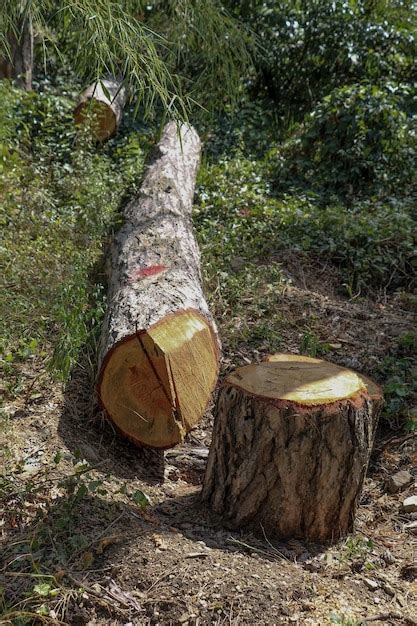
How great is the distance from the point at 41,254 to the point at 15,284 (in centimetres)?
53

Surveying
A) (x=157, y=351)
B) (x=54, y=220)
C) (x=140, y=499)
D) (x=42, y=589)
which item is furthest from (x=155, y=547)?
(x=54, y=220)

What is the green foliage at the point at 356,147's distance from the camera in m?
7.19

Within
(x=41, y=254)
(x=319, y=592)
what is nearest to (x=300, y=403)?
(x=319, y=592)

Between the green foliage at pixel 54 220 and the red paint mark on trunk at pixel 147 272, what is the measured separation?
0.25 metres

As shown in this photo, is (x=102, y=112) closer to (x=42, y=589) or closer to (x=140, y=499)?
(x=140, y=499)

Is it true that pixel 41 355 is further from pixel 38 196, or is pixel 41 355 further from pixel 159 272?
pixel 38 196

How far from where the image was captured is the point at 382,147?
23.7 feet

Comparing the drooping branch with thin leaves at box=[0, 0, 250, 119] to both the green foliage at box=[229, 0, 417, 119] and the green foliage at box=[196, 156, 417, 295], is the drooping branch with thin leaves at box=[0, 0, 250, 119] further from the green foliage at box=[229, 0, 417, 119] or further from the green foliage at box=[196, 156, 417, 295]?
the green foliage at box=[196, 156, 417, 295]

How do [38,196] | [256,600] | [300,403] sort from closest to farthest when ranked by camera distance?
[256,600]
[300,403]
[38,196]

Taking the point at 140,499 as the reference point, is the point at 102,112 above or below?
above

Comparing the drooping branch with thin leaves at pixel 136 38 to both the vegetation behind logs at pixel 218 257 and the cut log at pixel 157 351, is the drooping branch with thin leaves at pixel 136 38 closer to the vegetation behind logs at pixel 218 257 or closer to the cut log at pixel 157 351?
the vegetation behind logs at pixel 218 257

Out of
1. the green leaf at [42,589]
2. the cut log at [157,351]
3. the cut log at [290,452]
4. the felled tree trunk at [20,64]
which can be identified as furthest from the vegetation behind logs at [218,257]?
the felled tree trunk at [20,64]

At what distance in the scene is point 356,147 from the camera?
284 inches

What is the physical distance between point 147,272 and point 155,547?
182cm
